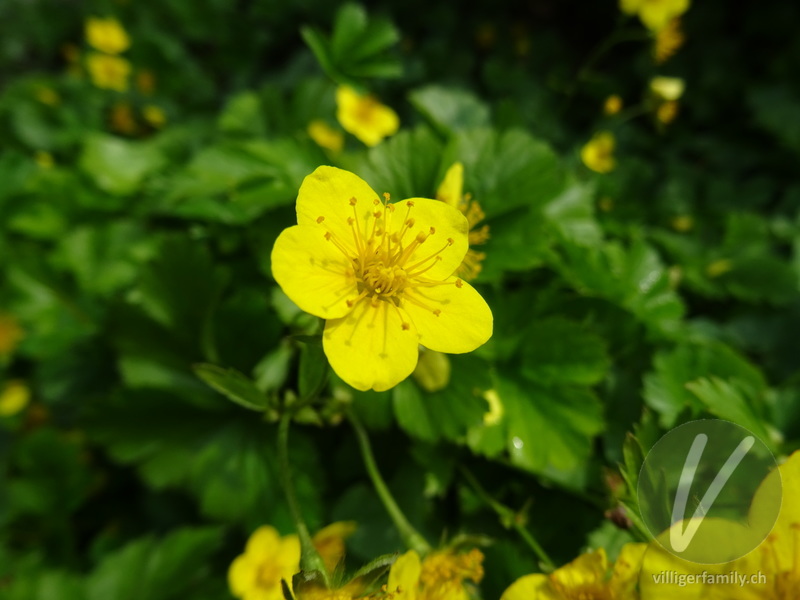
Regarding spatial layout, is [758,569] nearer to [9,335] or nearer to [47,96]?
[9,335]

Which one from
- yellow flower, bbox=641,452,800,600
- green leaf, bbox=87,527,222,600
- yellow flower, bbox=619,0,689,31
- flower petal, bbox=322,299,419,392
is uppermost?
yellow flower, bbox=619,0,689,31

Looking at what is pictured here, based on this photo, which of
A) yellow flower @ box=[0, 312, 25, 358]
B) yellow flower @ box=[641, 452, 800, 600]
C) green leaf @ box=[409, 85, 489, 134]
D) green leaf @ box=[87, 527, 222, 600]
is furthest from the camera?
yellow flower @ box=[0, 312, 25, 358]

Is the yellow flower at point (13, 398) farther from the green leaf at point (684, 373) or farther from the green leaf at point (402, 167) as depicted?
the green leaf at point (684, 373)

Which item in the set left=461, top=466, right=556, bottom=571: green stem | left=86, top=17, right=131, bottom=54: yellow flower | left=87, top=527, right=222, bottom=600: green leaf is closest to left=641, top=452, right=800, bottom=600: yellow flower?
left=461, top=466, right=556, bottom=571: green stem

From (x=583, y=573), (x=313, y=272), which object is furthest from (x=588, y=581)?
(x=313, y=272)

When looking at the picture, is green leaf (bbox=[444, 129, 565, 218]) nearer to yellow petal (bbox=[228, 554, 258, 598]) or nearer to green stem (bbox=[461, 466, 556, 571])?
green stem (bbox=[461, 466, 556, 571])

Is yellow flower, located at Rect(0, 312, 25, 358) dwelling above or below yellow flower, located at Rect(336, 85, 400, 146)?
below

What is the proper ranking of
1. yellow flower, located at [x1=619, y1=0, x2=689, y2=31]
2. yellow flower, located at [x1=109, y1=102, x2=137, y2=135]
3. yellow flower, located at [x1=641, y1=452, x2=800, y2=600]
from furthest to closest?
yellow flower, located at [x1=109, y1=102, x2=137, y2=135] → yellow flower, located at [x1=619, y1=0, x2=689, y2=31] → yellow flower, located at [x1=641, y1=452, x2=800, y2=600]
